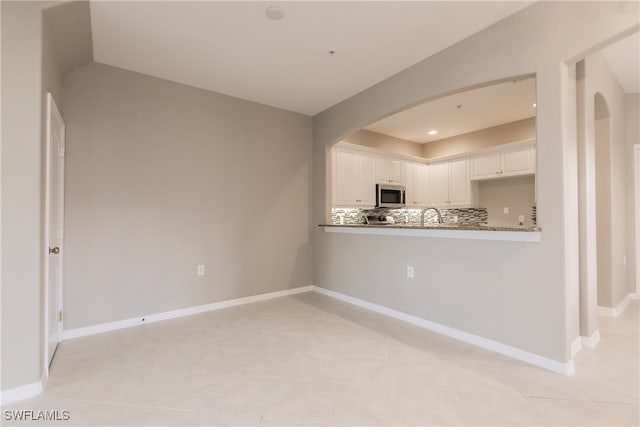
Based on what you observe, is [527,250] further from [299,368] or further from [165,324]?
[165,324]

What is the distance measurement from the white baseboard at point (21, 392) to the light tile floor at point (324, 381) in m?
0.06

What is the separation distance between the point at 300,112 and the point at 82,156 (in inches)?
108

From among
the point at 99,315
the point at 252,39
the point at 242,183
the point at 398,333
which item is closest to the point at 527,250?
the point at 398,333

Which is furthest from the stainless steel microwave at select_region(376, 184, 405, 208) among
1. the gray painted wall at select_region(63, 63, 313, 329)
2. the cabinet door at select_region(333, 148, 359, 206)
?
the gray painted wall at select_region(63, 63, 313, 329)

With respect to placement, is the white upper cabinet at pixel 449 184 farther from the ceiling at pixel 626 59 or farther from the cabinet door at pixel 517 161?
the ceiling at pixel 626 59

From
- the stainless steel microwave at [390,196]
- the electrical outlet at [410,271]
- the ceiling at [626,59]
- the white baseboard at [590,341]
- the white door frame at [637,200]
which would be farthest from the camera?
the stainless steel microwave at [390,196]

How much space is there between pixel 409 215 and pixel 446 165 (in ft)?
4.18

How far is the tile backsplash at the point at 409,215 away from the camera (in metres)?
5.41

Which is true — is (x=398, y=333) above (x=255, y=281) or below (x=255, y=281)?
below

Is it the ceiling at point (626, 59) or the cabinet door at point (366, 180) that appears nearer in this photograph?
the ceiling at point (626, 59)

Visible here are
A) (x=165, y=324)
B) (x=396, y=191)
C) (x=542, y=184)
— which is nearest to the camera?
(x=542, y=184)

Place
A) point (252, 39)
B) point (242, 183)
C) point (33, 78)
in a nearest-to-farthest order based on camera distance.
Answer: point (33, 78)
point (252, 39)
point (242, 183)

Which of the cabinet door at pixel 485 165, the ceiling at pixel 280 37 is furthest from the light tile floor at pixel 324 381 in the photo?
the cabinet door at pixel 485 165

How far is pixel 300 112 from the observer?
4.54m
